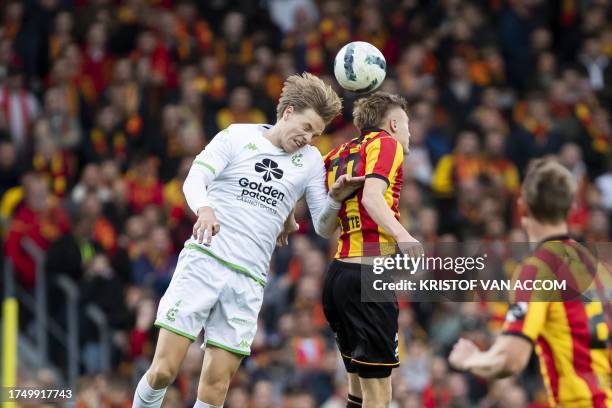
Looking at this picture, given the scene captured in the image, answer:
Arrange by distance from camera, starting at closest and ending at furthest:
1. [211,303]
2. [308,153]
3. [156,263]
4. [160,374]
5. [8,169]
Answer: [160,374]
[211,303]
[308,153]
[156,263]
[8,169]

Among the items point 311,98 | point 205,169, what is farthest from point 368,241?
point 205,169

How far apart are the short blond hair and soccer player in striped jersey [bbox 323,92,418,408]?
0.21 meters

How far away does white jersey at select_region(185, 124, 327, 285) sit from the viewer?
7.86 m

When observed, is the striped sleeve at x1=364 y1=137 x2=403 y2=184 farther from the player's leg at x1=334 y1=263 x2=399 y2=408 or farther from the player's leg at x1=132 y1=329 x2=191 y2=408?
the player's leg at x1=132 y1=329 x2=191 y2=408

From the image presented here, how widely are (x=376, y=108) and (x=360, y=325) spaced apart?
148cm

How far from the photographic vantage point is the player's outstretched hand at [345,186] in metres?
7.59

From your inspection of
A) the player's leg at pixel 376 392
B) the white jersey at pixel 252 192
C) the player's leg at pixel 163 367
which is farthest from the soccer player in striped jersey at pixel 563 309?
the player's leg at pixel 163 367

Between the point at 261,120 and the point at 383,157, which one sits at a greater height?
the point at 261,120

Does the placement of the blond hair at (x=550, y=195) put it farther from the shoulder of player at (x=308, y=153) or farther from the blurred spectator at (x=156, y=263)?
the blurred spectator at (x=156, y=263)

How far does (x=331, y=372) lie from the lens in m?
12.5

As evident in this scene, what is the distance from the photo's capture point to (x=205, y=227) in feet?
23.2

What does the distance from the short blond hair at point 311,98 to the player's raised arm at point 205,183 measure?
50cm

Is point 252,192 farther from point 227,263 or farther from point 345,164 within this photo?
point 345,164

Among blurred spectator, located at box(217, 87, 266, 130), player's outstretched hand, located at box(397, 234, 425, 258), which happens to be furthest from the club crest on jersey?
blurred spectator, located at box(217, 87, 266, 130)
